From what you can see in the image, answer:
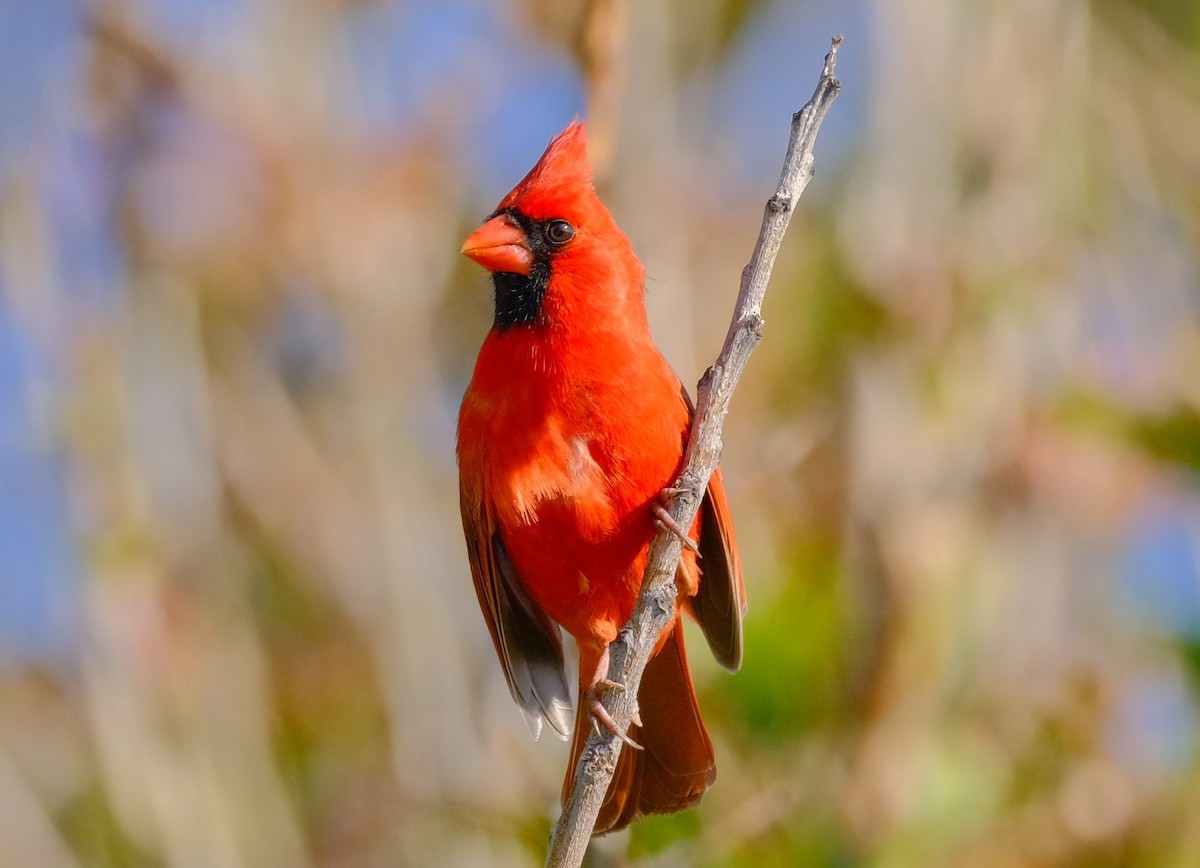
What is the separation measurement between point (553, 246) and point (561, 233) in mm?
35

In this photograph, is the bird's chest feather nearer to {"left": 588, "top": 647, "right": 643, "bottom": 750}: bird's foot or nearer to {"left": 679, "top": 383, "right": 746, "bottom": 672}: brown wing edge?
{"left": 679, "top": 383, "right": 746, "bottom": 672}: brown wing edge

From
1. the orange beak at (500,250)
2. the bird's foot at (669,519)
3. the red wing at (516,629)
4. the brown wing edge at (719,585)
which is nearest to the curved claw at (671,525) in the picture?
the bird's foot at (669,519)

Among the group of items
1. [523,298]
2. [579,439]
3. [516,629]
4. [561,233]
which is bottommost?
[516,629]

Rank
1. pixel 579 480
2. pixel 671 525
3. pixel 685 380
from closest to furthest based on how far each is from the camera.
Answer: pixel 671 525 < pixel 579 480 < pixel 685 380

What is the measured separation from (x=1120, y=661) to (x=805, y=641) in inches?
39.2

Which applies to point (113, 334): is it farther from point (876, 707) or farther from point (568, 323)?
point (876, 707)

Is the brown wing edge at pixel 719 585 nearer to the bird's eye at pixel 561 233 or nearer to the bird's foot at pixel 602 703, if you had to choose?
the bird's foot at pixel 602 703

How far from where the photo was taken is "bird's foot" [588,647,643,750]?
2.46 metres

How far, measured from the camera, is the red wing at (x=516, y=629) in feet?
9.73

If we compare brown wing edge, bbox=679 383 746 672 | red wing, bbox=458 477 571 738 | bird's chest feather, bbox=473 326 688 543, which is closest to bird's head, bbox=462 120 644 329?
bird's chest feather, bbox=473 326 688 543

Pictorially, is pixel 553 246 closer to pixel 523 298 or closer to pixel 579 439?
pixel 523 298

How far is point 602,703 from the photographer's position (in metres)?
2.57

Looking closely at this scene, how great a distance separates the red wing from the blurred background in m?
0.38

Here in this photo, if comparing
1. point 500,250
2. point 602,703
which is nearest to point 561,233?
point 500,250
